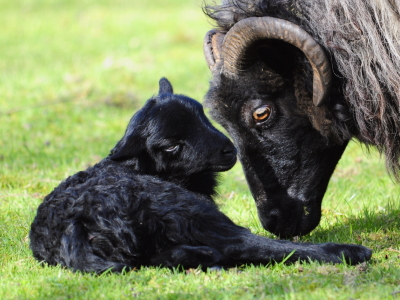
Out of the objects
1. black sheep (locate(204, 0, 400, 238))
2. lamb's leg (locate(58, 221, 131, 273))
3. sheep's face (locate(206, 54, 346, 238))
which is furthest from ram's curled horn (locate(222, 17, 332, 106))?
lamb's leg (locate(58, 221, 131, 273))

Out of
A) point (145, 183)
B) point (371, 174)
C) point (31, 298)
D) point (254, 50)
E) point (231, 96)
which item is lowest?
point (371, 174)

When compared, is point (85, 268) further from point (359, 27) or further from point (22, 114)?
point (22, 114)

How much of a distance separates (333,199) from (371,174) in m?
1.37

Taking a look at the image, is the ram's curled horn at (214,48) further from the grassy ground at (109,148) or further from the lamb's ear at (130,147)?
the grassy ground at (109,148)

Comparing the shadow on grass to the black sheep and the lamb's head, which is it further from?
the lamb's head

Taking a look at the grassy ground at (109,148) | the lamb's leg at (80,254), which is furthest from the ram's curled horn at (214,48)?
the lamb's leg at (80,254)

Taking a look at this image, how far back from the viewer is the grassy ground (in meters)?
3.48

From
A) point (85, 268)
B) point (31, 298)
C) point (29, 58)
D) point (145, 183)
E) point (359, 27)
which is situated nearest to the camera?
point (31, 298)

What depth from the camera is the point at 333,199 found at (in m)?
6.32

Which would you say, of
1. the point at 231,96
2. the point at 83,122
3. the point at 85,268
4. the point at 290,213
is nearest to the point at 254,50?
the point at 231,96

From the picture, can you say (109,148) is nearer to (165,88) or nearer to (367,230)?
(165,88)

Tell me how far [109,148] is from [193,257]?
5528 millimetres

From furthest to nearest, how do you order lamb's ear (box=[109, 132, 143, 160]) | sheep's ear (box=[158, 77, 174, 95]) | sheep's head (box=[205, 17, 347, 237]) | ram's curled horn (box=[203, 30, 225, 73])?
1. ram's curled horn (box=[203, 30, 225, 73])
2. sheep's ear (box=[158, 77, 174, 95])
3. sheep's head (box=[205, 17, 347, 237])
4. lamb's ear (box=[109, 132, 143, 160])

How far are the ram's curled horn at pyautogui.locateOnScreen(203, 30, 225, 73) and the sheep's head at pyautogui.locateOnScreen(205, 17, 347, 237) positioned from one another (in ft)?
0.38
